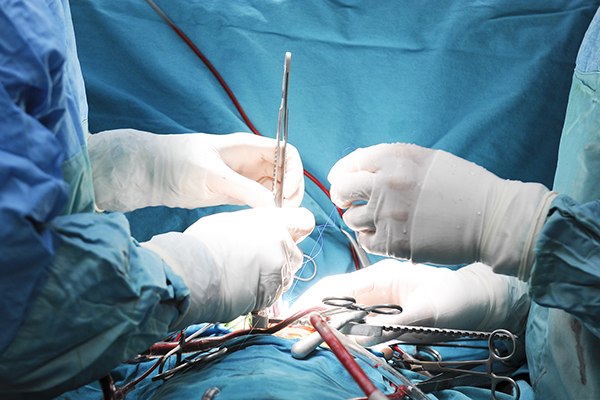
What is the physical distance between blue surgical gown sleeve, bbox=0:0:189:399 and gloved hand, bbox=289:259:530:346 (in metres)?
0.86

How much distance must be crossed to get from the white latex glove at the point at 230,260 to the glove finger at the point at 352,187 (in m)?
0.25

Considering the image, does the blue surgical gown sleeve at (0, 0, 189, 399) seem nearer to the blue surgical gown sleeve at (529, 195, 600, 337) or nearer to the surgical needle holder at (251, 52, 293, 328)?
the surgical needle holder at (251, 52, 293, 328)

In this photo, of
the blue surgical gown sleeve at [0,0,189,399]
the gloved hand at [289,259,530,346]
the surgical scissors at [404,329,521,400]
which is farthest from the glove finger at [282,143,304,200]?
the blue surgical gown sleeve at [0,0,189,399]

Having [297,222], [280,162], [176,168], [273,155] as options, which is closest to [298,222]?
[297,222]

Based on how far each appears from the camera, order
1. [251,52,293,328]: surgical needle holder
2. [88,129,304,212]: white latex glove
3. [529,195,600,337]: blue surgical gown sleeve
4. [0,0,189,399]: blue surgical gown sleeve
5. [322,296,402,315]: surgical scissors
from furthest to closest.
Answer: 1. [88,129,304,212]: white latex glove
2. [251,52,293,328]: surgical needle holder
3. [322,296,402,315]: surgical scissors
4. [529,195,600,337]: blue surgical gown sleeve
5. [0,0,189,399]: blue surgical gown sleeve

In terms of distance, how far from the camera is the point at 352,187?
1153 mm

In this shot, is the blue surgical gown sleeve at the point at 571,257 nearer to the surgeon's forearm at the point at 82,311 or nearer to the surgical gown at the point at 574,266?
the surgical gown at the point at 574,266

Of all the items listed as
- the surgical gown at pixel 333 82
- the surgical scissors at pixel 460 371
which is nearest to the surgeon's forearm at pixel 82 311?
the surgical gown at pixel 333 82

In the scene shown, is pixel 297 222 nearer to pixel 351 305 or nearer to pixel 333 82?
pixel 351 305

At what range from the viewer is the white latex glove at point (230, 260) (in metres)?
1.09

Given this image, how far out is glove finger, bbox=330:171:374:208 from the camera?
114cm

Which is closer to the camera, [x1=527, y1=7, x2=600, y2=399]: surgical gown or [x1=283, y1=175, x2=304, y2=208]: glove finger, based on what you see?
[x1=527, y1=7, x2=600, y2=399]: surgical gown

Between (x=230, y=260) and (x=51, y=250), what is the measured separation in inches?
19.6

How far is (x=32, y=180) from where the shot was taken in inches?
28.0
